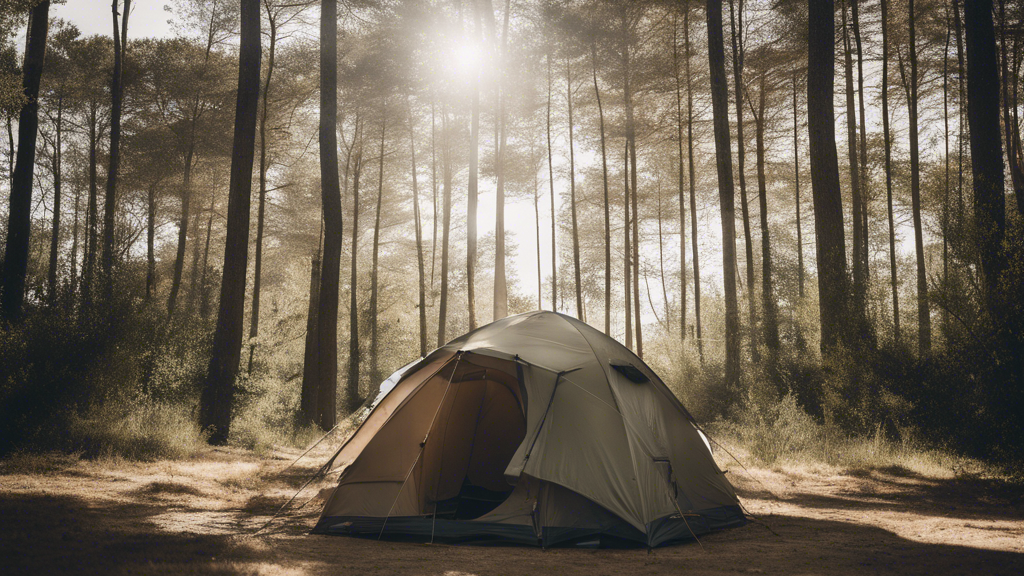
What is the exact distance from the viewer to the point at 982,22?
26.6 ft

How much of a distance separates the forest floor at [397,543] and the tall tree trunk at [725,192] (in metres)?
5.53

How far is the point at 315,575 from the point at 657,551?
2.63 metres

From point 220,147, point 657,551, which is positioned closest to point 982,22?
point 657,551

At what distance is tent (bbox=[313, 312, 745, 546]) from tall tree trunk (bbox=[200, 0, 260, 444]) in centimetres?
495

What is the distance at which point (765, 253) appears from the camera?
14.2 m

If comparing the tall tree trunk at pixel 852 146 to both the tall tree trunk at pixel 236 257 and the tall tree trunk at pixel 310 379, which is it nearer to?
the tall tree trunk at pixel 310 379

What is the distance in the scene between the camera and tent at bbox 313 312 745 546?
4.77 metres

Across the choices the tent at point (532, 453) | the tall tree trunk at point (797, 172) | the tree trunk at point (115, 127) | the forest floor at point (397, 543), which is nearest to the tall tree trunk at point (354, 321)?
the tree trunk at point (115, 127)

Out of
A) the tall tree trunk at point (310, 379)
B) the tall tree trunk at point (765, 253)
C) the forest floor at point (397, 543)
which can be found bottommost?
the forest floor at point (397, 543)

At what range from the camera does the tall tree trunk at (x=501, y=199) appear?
16.2m

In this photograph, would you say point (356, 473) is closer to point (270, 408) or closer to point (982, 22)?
point (270, 408)

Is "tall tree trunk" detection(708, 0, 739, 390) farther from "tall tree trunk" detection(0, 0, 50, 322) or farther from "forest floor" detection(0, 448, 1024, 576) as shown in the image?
"tall tree trunk" detection(0, 0, 50, 322)

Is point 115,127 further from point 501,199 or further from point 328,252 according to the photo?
point 501,199

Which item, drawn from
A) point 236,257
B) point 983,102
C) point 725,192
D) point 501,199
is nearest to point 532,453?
point 236,257
